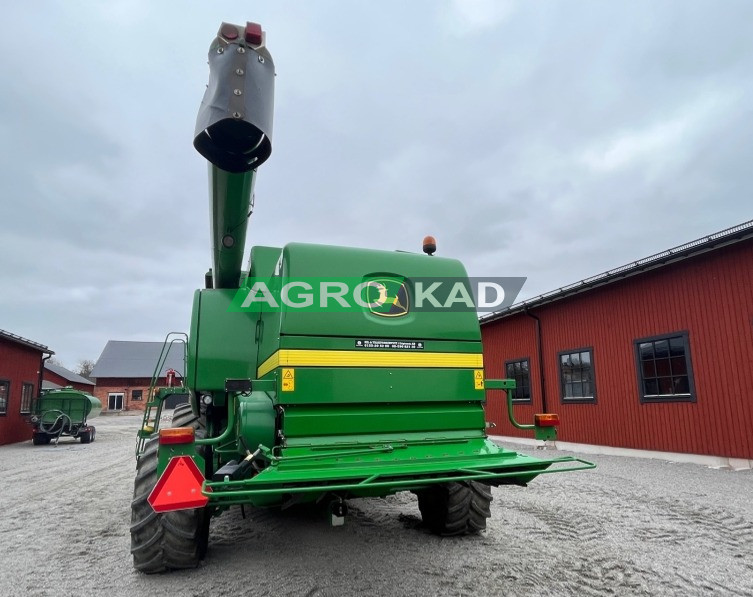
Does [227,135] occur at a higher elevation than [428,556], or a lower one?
higher

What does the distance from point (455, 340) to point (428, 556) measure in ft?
5.97

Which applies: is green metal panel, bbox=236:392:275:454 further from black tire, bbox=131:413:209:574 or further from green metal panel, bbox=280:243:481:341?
black tire, bbox=131:413:209:574

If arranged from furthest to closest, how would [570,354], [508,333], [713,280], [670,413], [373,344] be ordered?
[508,333]
[570,354]
[670,413]
[713,280]
[373,344]

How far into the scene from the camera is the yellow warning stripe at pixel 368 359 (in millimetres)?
3908

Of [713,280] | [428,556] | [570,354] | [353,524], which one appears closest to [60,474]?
[353,524]

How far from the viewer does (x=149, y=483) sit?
402cm

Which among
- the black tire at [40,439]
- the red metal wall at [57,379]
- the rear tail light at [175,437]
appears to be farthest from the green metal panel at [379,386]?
the red metal wall at [57,379]

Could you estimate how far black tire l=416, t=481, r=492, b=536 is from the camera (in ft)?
15.8

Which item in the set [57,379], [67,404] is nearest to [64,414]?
[67,404]

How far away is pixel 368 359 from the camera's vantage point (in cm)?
411

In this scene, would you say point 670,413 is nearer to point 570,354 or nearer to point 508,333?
point 570,354

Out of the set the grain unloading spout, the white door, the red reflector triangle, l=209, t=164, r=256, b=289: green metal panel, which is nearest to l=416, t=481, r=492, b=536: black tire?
the red reflector triangle

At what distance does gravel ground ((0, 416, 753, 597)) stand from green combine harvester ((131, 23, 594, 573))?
0.39 meters

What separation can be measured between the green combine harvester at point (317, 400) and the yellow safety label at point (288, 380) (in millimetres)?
10
